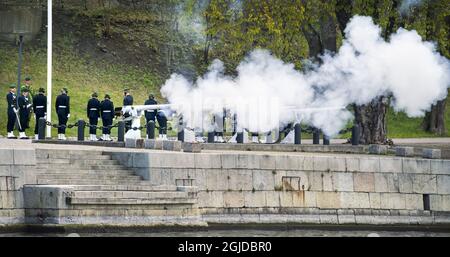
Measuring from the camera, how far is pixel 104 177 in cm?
3828

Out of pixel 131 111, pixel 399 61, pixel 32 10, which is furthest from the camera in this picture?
pixel 32 10

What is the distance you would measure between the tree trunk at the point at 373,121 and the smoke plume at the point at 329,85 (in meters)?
0.66

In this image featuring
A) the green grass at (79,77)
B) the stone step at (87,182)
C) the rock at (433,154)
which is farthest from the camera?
the green grass at (79,77)

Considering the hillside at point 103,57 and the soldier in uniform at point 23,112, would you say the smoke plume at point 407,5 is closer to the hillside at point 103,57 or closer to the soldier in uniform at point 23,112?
the soldier in uniform at point 23,112

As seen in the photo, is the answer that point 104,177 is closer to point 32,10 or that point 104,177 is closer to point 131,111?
point 131,111

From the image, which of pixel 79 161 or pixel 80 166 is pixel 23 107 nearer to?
pixel 79 161

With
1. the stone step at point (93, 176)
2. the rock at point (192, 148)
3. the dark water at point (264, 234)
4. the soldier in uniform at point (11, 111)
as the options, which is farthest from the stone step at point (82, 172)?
the soldier in uniform at point (11, 111)

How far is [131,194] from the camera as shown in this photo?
3647cm

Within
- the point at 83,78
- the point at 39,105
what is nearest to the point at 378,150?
the point at 39,105

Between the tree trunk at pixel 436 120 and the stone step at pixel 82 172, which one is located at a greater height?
the tree trunk at pixel 436 120

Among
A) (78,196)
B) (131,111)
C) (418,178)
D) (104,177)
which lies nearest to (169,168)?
(104,177)

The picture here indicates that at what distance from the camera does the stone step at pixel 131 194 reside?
3562 centimetres

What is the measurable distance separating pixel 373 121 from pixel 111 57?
20.3 metres

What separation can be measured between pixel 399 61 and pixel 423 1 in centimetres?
883
